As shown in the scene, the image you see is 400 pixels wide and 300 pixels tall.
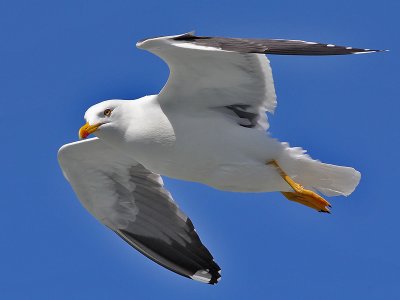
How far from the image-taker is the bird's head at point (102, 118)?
10367mm

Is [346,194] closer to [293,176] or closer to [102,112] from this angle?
[293,176]

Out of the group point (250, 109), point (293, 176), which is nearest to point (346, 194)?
point (293, 176)

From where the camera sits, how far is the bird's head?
10367 millimetres

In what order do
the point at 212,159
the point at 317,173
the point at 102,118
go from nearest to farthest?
the point at 212,159
the point at 102,118
the point at 317,173

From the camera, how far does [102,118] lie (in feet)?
34.1

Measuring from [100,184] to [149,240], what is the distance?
A: 86 centimetres

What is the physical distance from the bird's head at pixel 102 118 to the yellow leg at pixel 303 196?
5.15ft

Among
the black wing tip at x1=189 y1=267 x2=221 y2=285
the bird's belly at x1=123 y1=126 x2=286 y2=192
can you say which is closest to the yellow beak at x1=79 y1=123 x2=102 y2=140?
the bird's belly at x1=123 y1=126 x2=286 y2=192

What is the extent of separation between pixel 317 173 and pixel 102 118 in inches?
87.7

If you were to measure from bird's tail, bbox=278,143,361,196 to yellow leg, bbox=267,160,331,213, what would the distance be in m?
0.06

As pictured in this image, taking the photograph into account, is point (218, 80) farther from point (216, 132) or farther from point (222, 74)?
point (216, 132)

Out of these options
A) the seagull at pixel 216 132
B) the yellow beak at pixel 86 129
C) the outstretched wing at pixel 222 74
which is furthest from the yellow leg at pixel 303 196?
the yellow beak at pixel 86 129

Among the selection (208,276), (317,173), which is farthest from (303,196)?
(208,276)

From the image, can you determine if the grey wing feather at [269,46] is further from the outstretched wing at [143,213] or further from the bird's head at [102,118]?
the outstretched wing at [143,213]
